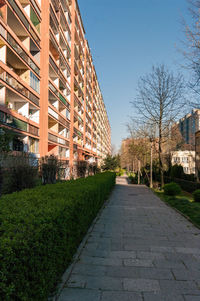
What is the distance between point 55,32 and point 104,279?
27441 millimetres

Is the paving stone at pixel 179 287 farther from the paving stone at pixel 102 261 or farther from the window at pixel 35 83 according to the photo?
the window at pixel 35 83

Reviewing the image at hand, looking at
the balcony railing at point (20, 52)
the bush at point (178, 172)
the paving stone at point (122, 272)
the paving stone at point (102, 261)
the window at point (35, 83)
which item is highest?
the balcony railing at point (20, 52)

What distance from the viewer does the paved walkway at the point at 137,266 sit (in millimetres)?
3067

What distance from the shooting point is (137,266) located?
3.93 m

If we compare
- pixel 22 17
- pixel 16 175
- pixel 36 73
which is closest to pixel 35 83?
pixel 36 73

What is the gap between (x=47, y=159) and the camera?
13289 mm

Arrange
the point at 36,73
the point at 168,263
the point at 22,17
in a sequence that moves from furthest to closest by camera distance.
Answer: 1. the point at 36,73
2. the point at 22,17
3. the point at 168,263

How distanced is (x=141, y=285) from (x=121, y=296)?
44cm

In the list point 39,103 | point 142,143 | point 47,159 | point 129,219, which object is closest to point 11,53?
point 39,103

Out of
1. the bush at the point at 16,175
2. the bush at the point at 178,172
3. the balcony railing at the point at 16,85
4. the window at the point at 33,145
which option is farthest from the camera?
the bush at the point at 178,172

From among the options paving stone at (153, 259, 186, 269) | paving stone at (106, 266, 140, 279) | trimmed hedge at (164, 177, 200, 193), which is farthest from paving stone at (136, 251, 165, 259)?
trimmed hedge at (164, 177, 200, 193)

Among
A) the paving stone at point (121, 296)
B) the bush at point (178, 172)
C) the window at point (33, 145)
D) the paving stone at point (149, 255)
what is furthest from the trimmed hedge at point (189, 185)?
the paving stone at point (121, 296)

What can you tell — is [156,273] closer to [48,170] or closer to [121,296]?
→ [121,296]

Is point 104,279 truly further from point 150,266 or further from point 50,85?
point 50,85
